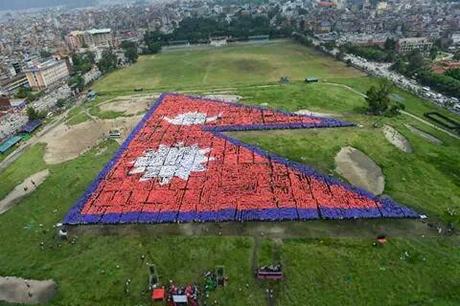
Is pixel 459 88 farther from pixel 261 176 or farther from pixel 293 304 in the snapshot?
pixel 293 304

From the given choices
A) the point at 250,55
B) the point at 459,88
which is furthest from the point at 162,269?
the point at 250,55

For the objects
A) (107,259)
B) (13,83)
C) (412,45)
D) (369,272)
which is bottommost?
(13,83)

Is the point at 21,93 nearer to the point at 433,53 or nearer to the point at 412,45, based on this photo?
the point at 433,53

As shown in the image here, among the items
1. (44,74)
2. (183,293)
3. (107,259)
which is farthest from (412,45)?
(107,259)

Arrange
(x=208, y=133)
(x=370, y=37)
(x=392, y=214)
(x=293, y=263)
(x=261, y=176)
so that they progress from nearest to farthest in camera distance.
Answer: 1. (x=293, y=263)
2. (x=392, y=214)
3. (x=261, y=176)
4. (x=208, y=133)
5. (x=370, y=37)

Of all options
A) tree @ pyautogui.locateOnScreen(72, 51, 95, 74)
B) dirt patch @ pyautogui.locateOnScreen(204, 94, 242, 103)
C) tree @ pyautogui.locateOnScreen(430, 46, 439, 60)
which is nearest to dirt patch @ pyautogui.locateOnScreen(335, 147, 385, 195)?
dirt patch @ pyautogui.locateOnScreen(204, 94, 242, 103)

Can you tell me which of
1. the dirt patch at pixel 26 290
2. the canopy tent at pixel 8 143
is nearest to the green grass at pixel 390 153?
the dirt patch at pixel 26 290
